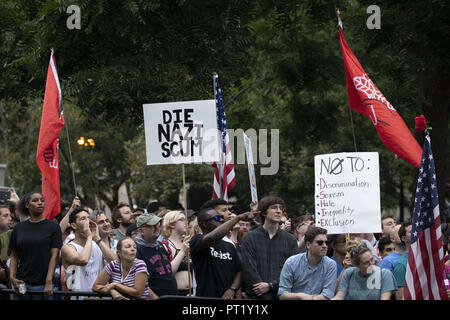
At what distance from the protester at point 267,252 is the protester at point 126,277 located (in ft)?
3.38

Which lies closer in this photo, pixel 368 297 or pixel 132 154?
pixel 368 297

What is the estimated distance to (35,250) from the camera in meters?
8.83

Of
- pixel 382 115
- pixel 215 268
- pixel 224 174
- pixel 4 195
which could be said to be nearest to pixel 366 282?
pixel 215 268

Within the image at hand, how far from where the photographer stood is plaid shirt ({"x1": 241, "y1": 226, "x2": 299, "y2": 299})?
8.07 metres

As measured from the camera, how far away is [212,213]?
8258 millimetres

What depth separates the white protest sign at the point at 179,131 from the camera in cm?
927

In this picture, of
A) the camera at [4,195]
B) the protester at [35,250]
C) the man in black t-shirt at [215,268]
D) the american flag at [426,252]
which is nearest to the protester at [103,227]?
the protester at [35,250]

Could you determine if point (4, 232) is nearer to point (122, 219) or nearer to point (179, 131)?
point (122, 219)

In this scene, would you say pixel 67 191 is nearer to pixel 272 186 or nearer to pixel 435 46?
pixel 272 186

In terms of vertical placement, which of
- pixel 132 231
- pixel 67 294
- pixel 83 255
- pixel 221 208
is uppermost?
pixel 221 208

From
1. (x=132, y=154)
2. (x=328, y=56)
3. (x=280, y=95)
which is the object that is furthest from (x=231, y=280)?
(x=132, y=154)

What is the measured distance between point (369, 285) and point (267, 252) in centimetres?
124

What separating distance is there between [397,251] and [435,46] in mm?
5674

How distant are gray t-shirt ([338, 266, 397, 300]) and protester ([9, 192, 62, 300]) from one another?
10.8ft
